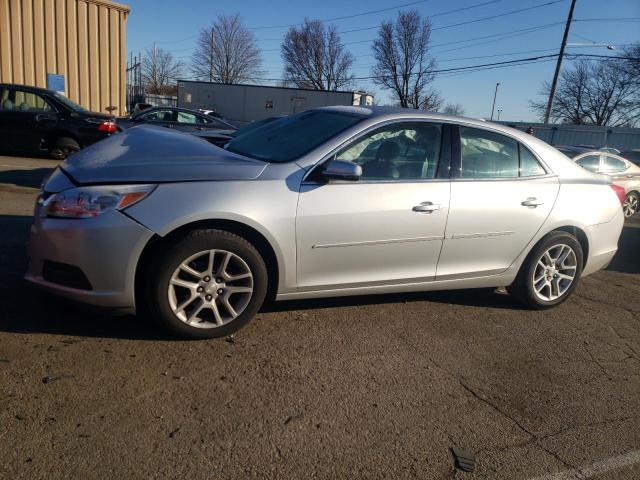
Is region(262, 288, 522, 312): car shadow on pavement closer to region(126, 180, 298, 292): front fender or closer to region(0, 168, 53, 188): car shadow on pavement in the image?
region(126, 180, 298, 292): front fender

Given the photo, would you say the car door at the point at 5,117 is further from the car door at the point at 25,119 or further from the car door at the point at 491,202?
the car door at the point at 491,202

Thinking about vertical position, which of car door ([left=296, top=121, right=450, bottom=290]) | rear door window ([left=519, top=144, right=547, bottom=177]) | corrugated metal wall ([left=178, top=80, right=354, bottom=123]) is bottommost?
car door ([left=296, top=121, right=450, bottom=290])

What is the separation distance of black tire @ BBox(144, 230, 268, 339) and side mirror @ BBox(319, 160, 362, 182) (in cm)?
70

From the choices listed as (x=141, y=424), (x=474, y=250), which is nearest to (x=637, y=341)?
(x=474, y=250)

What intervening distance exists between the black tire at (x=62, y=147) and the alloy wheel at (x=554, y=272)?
973 centimetres

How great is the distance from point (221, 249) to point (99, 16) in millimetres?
15133

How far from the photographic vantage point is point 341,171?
3.41m

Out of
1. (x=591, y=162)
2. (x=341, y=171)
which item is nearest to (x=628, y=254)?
(x=591, y=162)

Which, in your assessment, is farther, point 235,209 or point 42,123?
point 42,123

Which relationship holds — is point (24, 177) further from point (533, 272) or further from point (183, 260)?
point (533, 272)

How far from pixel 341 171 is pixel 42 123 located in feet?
30.9

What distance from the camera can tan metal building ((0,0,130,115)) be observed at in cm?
1430

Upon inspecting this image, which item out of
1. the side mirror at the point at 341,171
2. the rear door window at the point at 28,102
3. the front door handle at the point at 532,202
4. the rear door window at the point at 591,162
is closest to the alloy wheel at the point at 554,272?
the front door handle at the point at 532,202

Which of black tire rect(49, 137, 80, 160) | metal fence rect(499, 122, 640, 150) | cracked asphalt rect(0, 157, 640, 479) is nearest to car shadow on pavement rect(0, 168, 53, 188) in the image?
black tire rect(49, 137, 80, 160)
